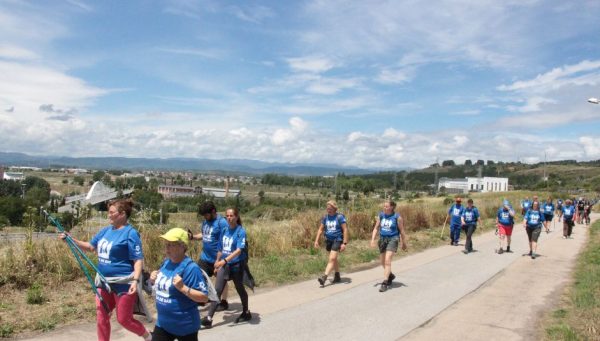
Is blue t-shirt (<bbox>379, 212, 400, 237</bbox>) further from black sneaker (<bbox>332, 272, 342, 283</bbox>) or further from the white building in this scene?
the white building

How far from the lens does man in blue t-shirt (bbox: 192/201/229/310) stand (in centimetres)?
743

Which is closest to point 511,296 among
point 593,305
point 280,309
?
point 593,305

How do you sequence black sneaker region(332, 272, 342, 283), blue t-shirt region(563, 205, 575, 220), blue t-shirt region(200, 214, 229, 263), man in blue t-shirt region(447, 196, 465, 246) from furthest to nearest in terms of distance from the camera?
blue t-shirt region(563, 205, 575, 220) < man in blue t-shirt region(447, 196, 465, 246) < black sneaker region(332, 272, 342, 283) < blue t-shirt region(200, 214, 229, 263)

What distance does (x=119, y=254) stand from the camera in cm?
512

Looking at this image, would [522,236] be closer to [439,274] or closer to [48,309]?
[439,274]

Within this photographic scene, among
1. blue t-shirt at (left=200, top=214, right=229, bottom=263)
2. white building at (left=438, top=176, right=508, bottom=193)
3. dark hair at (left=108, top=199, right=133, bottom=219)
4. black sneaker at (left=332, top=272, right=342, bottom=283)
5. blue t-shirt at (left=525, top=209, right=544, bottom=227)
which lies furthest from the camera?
white building at (left=438, top=176, right=508, bottom=193)

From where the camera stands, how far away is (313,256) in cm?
1294

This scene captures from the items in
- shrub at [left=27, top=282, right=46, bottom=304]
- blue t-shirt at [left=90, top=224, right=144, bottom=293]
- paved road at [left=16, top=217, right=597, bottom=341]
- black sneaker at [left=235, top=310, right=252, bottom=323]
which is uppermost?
blue t-shirt at [left=90, top=224, right=144, bottom=293]

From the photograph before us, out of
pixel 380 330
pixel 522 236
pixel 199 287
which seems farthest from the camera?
pixel 522 236

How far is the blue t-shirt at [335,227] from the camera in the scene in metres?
9.91

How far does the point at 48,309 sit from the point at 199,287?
4.04 meters

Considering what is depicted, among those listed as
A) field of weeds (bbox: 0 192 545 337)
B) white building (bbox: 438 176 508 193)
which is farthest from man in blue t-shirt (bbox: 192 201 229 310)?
white building (bbox: 438 176 508 193)

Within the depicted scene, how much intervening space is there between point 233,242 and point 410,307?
323 cm

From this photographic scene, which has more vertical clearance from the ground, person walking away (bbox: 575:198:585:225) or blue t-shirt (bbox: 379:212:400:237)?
blue t-shirt (bbox: 379:212:400:237)
